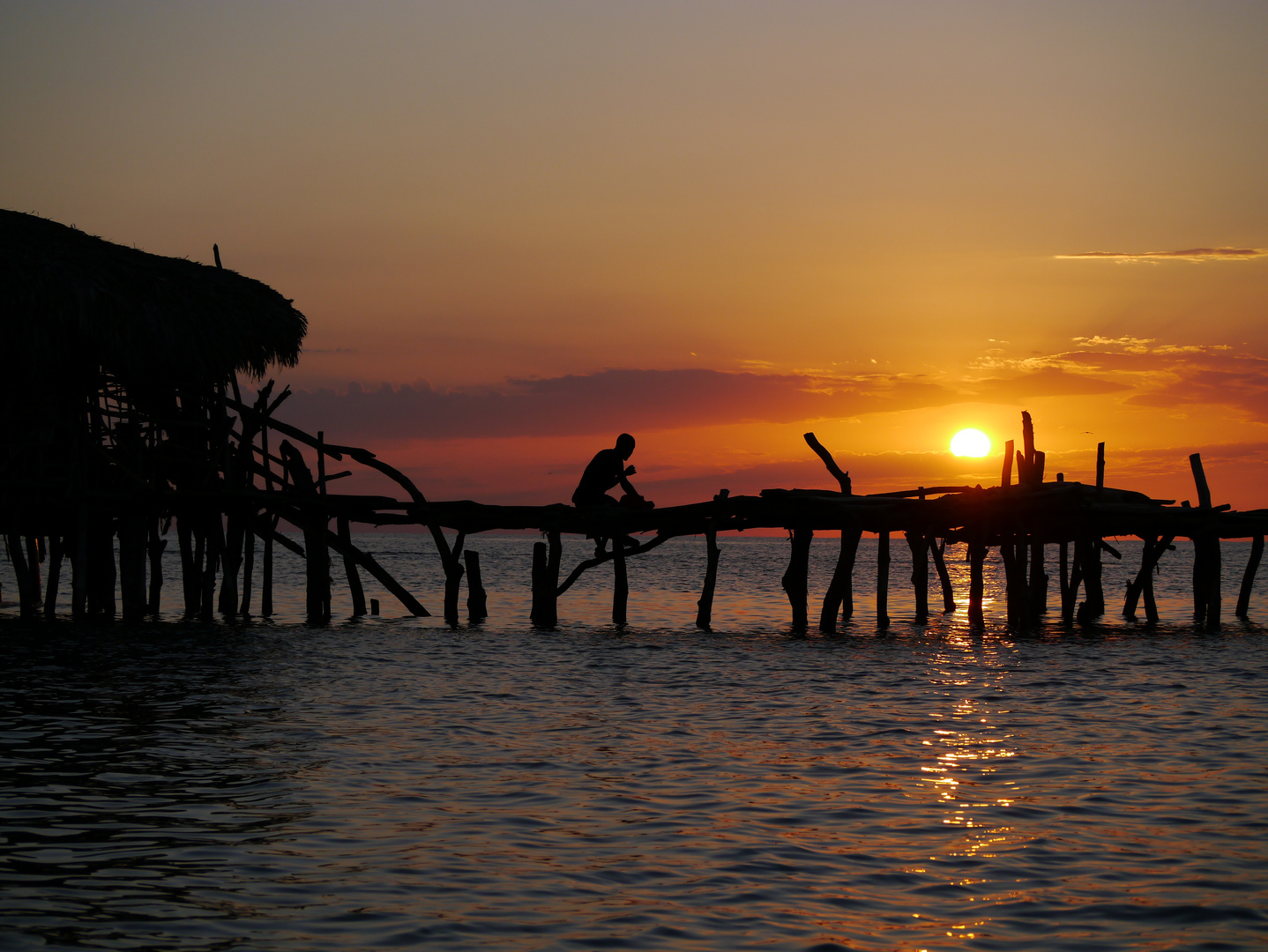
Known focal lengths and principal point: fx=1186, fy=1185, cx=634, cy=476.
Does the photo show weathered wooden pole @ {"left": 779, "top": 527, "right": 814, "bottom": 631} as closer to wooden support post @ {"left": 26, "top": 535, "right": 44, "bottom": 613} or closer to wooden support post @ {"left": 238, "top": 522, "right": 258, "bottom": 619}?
wooden support post @ {"left": 238, "top": 522, "right": 258, "bottom": 619}

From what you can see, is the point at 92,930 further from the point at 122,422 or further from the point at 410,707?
the point at 122,422

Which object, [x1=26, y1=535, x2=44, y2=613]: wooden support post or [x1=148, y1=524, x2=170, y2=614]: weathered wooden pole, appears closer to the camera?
[x1=26, y1=535, x2=44, y2=613]: wooden support post

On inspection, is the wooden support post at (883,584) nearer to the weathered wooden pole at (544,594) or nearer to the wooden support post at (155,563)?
the weathered wooden pole at (544,594)

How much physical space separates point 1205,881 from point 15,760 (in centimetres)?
796

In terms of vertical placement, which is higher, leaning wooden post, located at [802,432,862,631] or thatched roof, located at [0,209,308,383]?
thatched roof, located at [0,209,308,383]

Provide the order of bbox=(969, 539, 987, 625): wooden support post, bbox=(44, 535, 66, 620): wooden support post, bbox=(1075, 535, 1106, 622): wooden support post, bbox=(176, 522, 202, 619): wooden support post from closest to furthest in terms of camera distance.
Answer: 1. bbox=(44, 535, 66, 620): wooden support post
2. bbox=(969, 539, 987, 625): wooden support post
3. bbox=(176, 522, 202, 619): wooden support post
4. bbox=(1075, 535, 1106, 622): wooden support post

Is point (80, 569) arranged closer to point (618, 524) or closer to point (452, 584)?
point (452, 584)

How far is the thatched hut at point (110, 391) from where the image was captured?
59.7 ft

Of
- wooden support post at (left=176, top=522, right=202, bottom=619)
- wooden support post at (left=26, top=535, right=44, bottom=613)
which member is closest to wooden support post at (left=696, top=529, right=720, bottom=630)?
wooden support post at (left=176, top=522, right=202, bottom=619)

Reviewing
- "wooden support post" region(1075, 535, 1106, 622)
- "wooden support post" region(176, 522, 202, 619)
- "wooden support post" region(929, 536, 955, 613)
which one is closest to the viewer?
"wooden support post" region(176, 522, 202, 619)

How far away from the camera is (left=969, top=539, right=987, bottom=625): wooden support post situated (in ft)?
65.9

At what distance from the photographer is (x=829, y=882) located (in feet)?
20.4

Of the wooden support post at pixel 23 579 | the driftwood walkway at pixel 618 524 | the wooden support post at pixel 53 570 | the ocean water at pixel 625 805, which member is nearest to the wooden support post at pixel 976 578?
the driftwood walkway at pixel 618 524

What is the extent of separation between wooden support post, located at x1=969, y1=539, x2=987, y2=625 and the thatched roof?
13.0 metres
